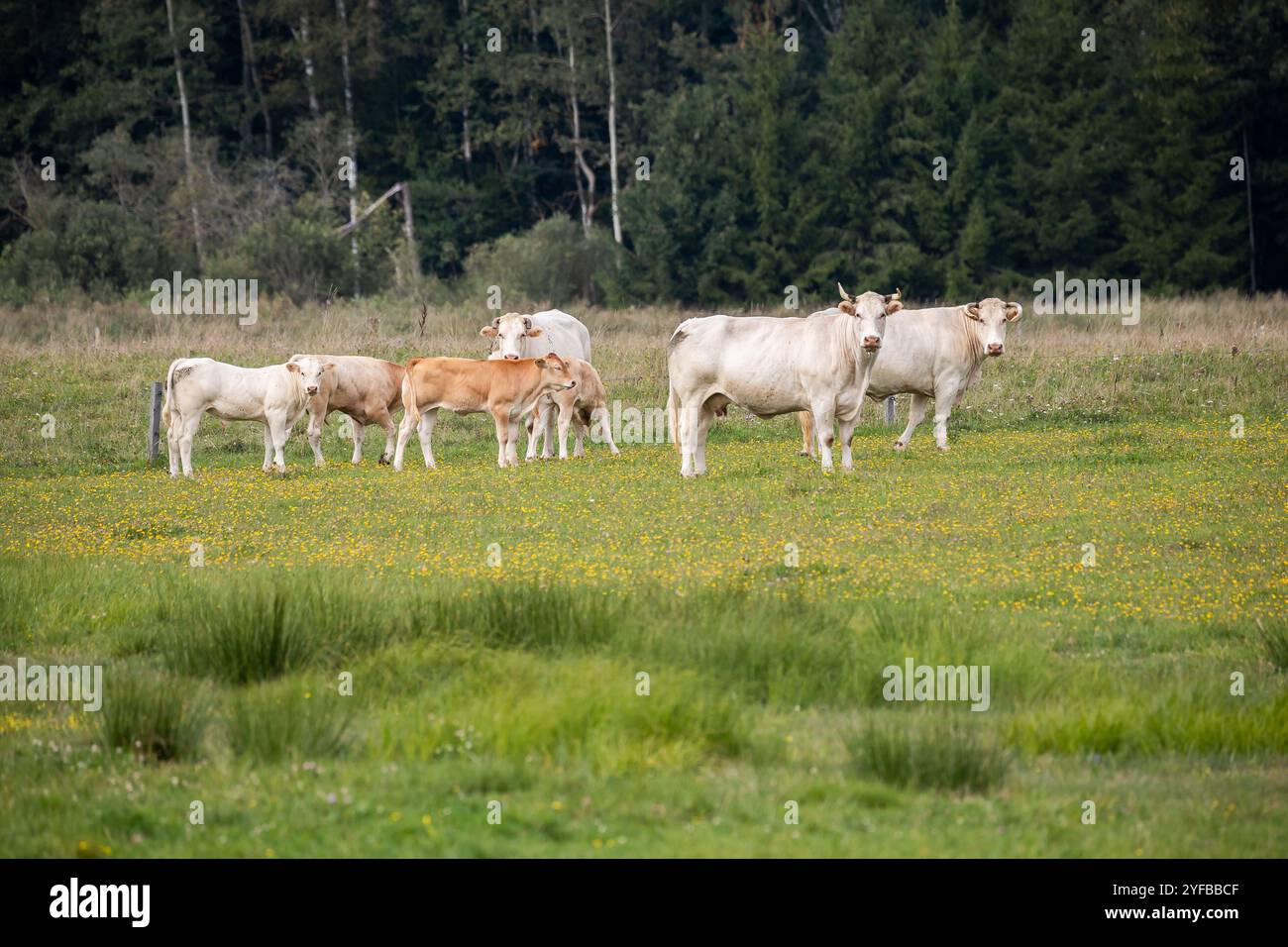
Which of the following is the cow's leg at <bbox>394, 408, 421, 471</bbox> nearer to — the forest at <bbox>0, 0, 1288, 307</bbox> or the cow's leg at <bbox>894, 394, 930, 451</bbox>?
the cow's leg at <bbox>894, 394, 930, 451</bbox>

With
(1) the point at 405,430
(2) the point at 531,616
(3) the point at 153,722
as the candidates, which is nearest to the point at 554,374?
(1) the point at 405,430

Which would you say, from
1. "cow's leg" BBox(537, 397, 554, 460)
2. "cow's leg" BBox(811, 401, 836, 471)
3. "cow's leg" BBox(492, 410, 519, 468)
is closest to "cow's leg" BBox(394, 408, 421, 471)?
"cow's leg" BBox(492, 410, 519, 468)

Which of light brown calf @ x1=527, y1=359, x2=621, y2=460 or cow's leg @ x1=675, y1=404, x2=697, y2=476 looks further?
light brown calf @ x1=527, y1=359, x2=621, y2=460

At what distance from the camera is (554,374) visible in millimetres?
23359

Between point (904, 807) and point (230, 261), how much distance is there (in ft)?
146

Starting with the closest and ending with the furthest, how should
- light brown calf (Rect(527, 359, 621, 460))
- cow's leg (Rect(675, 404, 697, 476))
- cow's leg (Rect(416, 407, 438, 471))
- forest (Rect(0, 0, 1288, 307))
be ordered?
cow's leg (Rect(675, 404, 697, 476))
cow's leg (Rect(416, 407, 438, 471))
light brown calf (Rect(527, 359, 621, 460))
forest (Rect(0, 0, 1288, 307))

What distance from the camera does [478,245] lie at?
62031 mm

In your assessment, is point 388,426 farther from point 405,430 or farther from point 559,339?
point 559,339

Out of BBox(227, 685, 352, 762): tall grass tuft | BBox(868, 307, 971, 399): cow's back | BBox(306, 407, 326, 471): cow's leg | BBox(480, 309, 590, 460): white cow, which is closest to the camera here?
BBox(227, 685, 352, 762): tall grass tuft

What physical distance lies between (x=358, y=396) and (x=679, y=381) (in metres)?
5.68

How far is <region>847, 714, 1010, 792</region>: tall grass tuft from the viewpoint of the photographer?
859 centimetres

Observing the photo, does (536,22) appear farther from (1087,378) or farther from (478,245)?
(1087,378)

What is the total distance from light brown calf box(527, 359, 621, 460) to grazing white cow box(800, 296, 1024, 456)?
3.20 metres

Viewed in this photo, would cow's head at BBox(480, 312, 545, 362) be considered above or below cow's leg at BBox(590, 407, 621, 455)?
above
